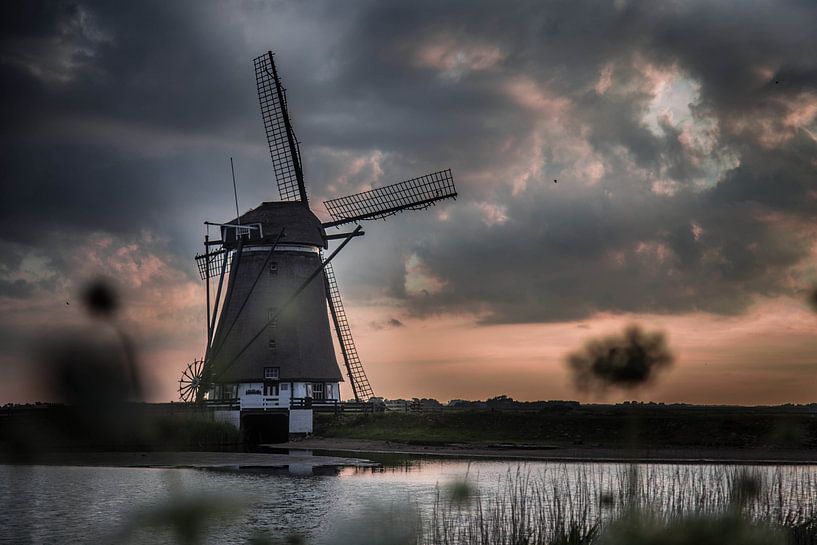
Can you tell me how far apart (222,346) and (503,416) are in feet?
66.3

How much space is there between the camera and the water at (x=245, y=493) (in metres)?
23.9

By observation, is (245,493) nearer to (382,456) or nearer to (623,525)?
(623,525)

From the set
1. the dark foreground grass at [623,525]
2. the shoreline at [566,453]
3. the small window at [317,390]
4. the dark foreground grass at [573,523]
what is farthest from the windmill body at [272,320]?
the dark foreground grass at [623,525]

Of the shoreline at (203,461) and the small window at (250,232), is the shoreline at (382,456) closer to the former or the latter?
the shoreline at (203,461)

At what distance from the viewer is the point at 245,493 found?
31.8m

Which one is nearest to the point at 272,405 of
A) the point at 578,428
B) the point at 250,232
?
the point at 250,232

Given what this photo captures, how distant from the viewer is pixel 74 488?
111 ft

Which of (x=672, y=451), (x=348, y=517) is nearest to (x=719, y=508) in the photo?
(x=348, y=517)

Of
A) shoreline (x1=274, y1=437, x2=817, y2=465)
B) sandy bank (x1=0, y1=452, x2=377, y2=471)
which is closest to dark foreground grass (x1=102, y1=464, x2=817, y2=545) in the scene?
shoreline (x1=274, y1=437, x2=817, y2=465)

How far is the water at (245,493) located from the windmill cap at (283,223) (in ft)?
81.8

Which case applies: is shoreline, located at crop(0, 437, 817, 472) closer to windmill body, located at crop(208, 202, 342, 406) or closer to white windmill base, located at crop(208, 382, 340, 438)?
white windmill base, located at crop(208, 382, 340, 438)

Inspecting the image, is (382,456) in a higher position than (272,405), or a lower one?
lower

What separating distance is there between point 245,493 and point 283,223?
35.3 m

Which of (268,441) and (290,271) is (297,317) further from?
(268,441)
